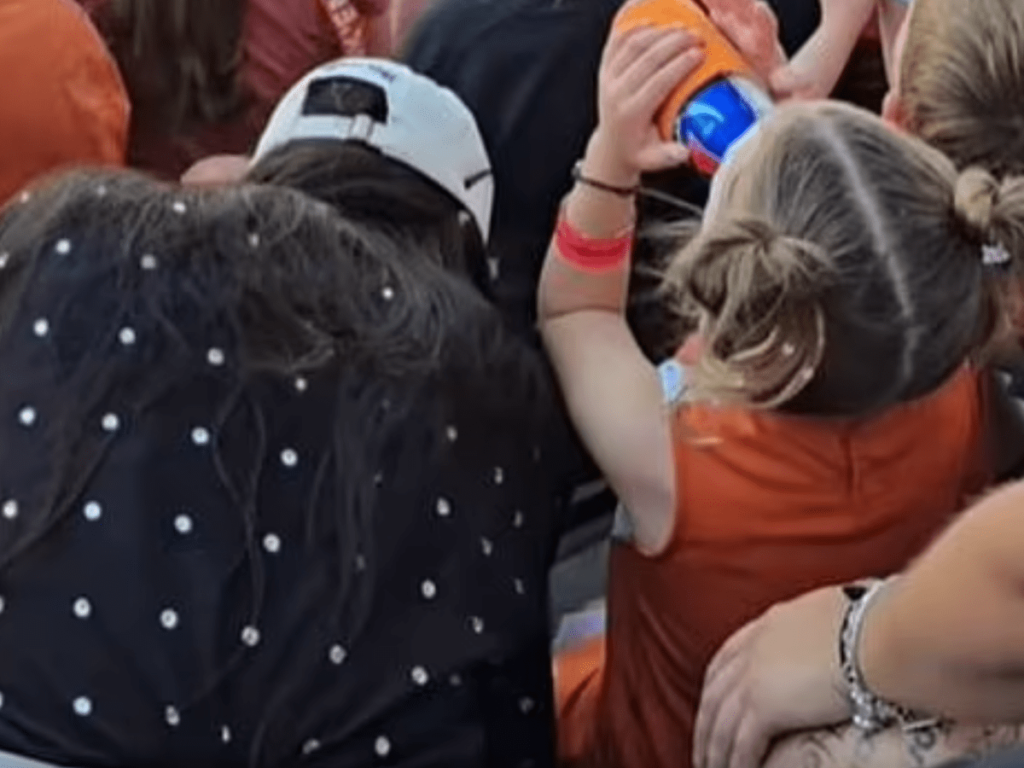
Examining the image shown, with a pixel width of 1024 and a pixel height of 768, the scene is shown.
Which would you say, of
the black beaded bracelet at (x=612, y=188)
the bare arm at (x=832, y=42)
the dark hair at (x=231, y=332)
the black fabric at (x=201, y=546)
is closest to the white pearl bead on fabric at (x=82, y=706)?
the black fabric at (x=201, y=546)

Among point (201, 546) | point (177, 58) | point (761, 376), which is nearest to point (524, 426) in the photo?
point (761, 376)

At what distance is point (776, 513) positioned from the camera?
1974 mm

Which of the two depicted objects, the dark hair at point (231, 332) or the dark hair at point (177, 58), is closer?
the dark hair at point (231, 332)

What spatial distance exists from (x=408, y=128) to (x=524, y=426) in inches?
12.2

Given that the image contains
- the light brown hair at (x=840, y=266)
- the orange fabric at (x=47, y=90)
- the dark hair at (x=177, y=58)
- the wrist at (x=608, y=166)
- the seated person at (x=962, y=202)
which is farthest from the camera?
the dark hair at (x=177, y=58)

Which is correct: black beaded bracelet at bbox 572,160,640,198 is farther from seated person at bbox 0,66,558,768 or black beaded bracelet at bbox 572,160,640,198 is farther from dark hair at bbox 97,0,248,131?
dark hair at bbox 97,0,248,131

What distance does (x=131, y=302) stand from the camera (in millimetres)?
1692

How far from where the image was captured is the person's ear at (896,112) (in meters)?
2.15

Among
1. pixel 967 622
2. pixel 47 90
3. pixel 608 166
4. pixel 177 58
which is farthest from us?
pixel 177 58

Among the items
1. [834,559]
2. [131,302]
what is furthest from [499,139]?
[131,302]

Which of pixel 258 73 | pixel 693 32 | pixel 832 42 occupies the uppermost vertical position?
pixel 693 32

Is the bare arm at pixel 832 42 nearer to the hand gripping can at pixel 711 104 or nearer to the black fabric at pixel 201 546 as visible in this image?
the hand gripping can at pixel 711 104

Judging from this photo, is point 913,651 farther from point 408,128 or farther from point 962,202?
point 408,128

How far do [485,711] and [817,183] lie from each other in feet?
1.54
